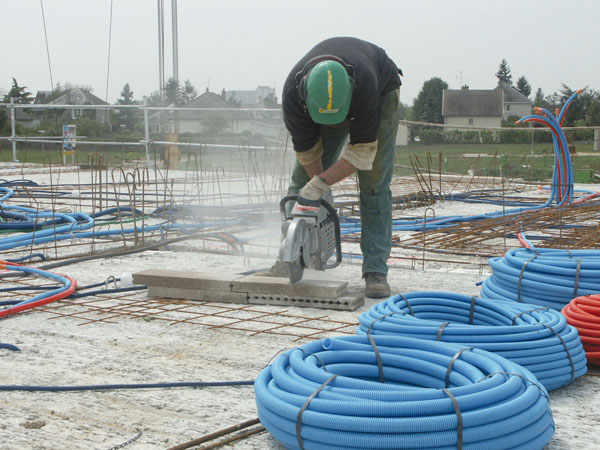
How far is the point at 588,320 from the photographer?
2.98m

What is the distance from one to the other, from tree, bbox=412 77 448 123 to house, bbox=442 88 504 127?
952 millimetres

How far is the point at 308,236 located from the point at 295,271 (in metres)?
0.24

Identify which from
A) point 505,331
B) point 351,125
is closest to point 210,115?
point 351,125

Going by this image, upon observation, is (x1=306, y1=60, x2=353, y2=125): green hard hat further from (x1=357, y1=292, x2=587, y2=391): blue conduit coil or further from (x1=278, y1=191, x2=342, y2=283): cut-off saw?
(x1=357, y1=292, x2=587, y2=391): blue conduit coil

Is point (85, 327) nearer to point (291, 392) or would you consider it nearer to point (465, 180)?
point (291, 392)

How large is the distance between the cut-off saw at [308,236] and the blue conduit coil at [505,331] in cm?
68

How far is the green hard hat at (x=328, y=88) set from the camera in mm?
3398

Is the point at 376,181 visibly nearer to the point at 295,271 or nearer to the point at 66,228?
the point at 295,271

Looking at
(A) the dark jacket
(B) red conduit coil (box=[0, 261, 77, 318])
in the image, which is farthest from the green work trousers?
(B) red conduit coil (box=[0, 261, 77, 318])

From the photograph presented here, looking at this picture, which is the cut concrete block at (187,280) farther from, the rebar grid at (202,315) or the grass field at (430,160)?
the grass field at (430,160)

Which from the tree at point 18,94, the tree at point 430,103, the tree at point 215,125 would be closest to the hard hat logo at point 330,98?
the tree at point 215,125

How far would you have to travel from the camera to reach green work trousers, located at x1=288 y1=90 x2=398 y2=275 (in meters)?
4.05

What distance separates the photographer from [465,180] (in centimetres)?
1557

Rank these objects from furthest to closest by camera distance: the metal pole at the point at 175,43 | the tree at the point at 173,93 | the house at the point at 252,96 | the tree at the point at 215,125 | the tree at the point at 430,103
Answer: the tree at the point at 430,103
the tree at the point at 215,125
the tree at the point at 173,93
the metal pole at the point at 175,43
the house at the point at 252,96
